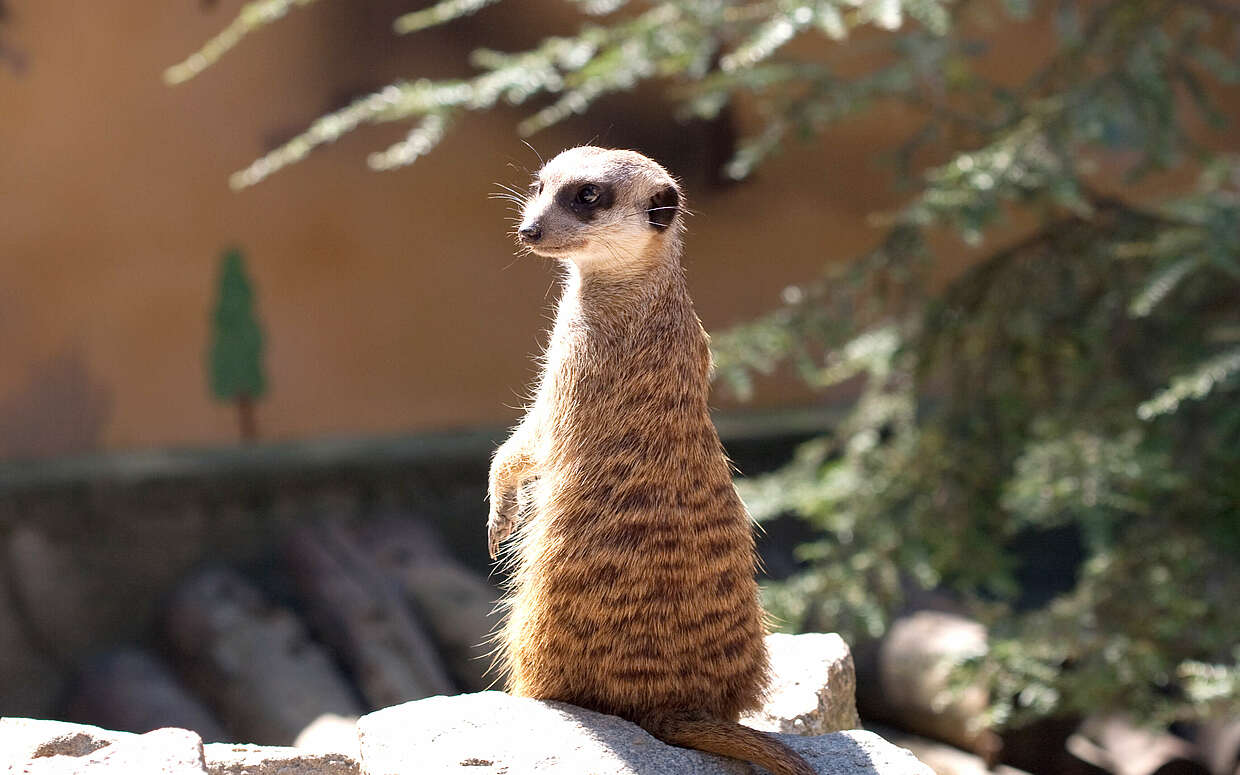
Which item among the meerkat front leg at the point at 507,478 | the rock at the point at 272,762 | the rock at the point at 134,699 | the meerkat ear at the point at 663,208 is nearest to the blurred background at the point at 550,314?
the rock at the point at 134,699

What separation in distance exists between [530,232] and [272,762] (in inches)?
29.7

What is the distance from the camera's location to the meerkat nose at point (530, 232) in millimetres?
1388

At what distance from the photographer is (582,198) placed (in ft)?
4.73

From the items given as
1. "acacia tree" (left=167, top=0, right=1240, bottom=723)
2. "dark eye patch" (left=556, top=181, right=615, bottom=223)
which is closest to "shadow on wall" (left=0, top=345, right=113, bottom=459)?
"acacia tree" (left=167, top=0, right=1240, bottom=723)

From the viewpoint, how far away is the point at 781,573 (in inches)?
198

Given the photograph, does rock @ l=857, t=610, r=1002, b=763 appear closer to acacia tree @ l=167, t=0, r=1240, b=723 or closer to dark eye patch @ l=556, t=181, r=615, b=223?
acacia tree @ l=167, t=0, r=1240, b=723

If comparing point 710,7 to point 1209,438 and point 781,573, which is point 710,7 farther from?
point 781,573

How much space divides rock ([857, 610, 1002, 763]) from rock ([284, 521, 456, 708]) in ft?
4.65

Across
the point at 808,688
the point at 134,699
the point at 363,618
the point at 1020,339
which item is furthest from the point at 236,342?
the point at 808,688

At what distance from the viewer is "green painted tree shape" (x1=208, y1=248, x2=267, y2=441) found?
447 cm

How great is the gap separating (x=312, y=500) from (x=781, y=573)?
1.88 metres

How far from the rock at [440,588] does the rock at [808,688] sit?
7.79ft

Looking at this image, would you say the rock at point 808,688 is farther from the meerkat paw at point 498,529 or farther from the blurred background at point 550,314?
the blurred background at point 550,314

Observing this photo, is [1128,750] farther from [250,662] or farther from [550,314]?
[250,662]
